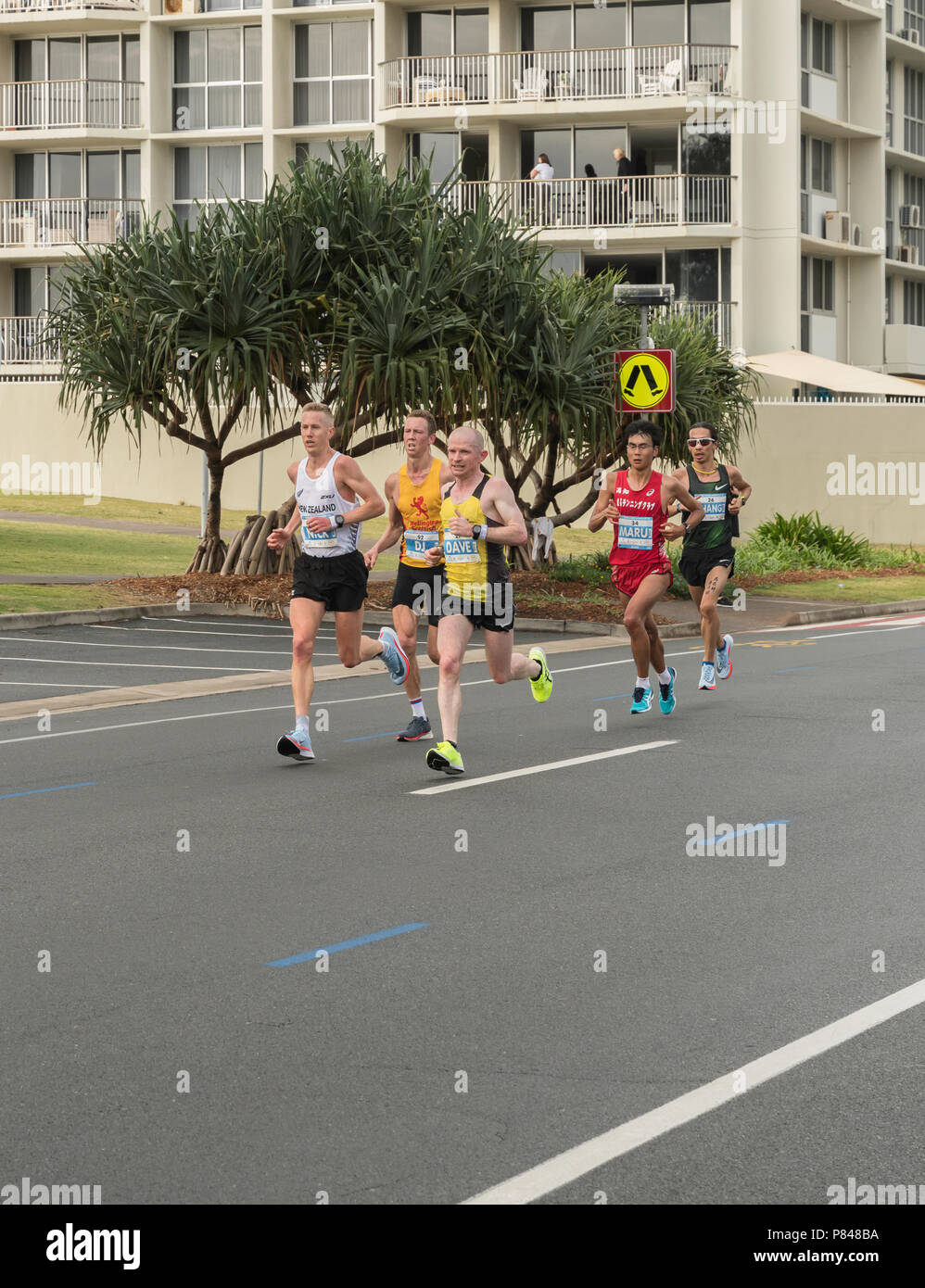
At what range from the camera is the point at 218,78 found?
48.1 m

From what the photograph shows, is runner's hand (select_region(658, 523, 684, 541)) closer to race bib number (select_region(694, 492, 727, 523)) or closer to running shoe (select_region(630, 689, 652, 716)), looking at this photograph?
running shoe (select_region(630, 689, 652, 716))

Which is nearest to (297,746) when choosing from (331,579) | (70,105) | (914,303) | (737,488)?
(331,579)

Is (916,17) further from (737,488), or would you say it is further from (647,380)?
(737,488)

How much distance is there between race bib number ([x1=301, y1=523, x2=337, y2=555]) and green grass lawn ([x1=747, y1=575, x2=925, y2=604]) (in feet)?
49.9

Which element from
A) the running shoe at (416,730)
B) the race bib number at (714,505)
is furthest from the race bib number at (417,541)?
the race bib number at (714,505)

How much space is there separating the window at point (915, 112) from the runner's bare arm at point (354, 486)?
41848 mm

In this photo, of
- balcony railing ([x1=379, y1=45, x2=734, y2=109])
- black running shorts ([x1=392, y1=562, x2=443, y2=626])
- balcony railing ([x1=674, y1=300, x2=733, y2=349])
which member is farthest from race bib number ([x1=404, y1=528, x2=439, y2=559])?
balcony railing ([x1=379, y1=45, x2=734, y2=109])

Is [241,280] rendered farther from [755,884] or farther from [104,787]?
[755,884]

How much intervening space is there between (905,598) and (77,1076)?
2222 centimetres

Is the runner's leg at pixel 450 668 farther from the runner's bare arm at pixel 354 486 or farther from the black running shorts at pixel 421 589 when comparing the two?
the runner's bare arm at pixel 354 486

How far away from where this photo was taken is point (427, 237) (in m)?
22.1

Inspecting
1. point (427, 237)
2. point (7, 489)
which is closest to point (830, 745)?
point (427, 237)

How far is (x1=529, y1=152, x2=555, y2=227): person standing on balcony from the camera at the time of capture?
143 feet

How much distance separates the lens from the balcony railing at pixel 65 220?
4878 cm
